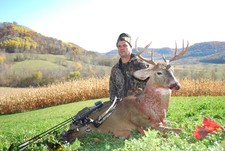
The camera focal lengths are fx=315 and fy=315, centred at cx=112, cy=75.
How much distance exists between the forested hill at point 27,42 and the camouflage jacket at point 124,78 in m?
49.5

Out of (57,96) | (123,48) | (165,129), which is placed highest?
(123,48)

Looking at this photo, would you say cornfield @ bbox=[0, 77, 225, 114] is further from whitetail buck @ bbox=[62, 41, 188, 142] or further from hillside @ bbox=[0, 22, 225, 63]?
hillside @ bbox=[0, 22, 225, 63]

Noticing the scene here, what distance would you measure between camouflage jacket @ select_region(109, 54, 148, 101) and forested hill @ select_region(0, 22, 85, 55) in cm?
4949

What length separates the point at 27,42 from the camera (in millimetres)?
59375

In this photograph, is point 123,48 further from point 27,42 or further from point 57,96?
point 27,42

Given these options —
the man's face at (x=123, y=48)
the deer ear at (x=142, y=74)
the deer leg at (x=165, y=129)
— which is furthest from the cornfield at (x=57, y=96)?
the deer leg at (x=165, y=129)

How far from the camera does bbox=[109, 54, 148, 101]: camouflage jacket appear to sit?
272 inches

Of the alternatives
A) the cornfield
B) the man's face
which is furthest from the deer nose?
the cornfield

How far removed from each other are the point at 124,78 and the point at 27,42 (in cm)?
5510

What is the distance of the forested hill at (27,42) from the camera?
185 feet

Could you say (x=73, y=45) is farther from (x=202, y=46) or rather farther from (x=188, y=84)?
(x=202, y=46)

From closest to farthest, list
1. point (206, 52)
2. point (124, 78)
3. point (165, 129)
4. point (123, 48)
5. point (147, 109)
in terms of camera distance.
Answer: point (165, 129) < point (147, 109) < point (123, 48) < point (124, 78) < point (206, 52)

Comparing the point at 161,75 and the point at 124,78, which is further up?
the point at 161,75

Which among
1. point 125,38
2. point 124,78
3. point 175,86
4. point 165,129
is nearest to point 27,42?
point 124,78
